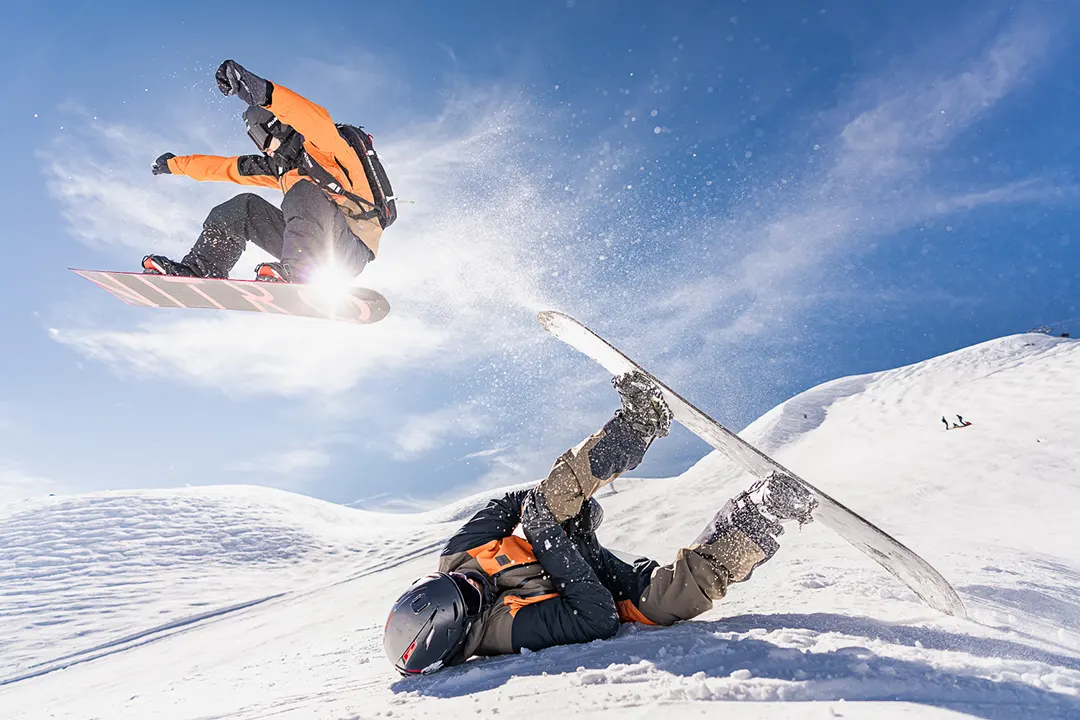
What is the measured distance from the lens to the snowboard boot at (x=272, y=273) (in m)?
5.35

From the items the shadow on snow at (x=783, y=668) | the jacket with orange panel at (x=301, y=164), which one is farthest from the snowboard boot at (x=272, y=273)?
the shadow on snow at (x=783, y=668)

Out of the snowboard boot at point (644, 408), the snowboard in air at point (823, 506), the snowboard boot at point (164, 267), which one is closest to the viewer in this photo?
the snowboard in air at point (823, 506)

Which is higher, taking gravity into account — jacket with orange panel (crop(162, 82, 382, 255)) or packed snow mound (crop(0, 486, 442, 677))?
jacket with orange panel (crop(162, 82, 382, 255))

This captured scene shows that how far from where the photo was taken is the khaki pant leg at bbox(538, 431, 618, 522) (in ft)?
12.0

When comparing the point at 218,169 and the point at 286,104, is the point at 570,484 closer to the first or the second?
the point at 286,104

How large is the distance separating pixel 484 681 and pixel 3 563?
1957 cm

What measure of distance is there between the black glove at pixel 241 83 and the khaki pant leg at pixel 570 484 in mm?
3969

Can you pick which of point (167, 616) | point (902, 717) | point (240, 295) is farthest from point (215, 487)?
point (902, 717)

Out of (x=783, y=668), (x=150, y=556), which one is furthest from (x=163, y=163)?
(x=150, y=556)

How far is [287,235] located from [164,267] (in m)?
1.46

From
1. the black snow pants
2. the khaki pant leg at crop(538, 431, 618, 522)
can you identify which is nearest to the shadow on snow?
the khaki pant leg at crop(538, 431, 618, 522)

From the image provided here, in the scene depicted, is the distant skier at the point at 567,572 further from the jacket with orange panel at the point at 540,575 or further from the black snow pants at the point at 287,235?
the black snow pants at the point at 287,235

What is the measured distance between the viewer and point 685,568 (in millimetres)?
3570

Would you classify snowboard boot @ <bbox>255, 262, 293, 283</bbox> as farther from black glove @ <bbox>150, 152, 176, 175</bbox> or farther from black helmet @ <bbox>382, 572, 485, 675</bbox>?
black helmet @ <bbox>382, 572, 485, 675</bbox>
